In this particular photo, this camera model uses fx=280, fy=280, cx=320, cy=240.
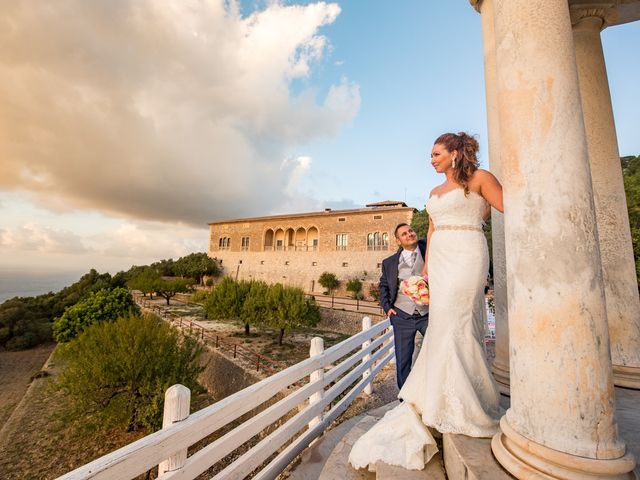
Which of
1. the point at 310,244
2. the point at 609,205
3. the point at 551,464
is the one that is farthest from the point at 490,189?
the point at 310,244

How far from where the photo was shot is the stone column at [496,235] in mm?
2750

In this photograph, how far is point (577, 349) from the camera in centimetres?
121

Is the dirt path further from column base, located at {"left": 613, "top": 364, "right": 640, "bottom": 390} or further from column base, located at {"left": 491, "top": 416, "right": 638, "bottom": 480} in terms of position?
column base, located at {"left": 613, "top": 364, "right": 640, "bottom": 390}

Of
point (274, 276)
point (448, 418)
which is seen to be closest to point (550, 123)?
point (448, 418)

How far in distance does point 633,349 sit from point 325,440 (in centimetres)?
303

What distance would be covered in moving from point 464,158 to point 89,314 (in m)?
22.8

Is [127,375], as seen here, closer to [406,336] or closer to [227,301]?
[406,336]

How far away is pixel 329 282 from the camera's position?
28844mm

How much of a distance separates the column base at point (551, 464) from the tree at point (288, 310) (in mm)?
14837

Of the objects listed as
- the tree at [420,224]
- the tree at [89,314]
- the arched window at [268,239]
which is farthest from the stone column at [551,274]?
the arched window at [268,239]

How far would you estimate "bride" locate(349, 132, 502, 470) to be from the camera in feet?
5.73

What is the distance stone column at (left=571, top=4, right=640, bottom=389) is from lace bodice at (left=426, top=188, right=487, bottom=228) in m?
1.81

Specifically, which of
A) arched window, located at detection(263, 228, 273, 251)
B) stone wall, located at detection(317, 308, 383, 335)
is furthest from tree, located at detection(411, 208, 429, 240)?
arched window, located at detection(263, 228, 273, 251)

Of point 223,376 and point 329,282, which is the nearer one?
point 223,376
